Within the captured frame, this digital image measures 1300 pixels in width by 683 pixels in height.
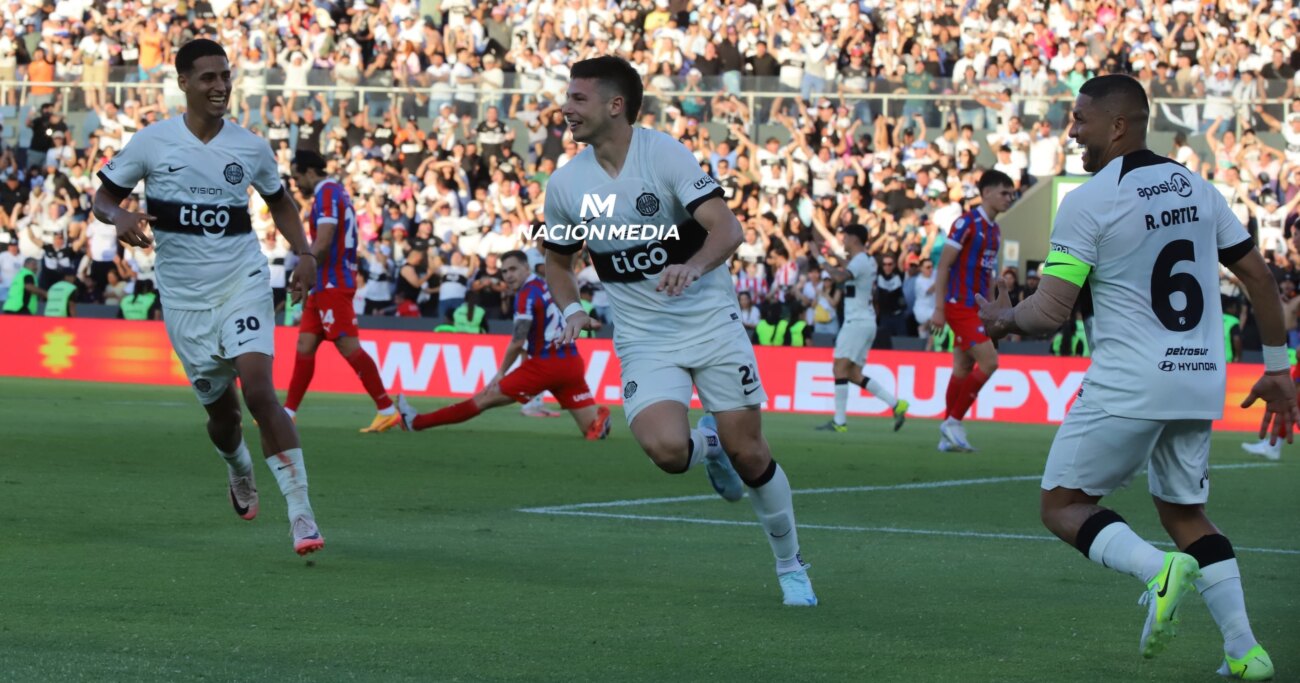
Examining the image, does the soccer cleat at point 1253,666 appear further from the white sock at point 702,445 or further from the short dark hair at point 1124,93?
the white sock at point 702,445

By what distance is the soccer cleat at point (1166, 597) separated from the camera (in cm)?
574

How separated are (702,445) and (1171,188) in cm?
267

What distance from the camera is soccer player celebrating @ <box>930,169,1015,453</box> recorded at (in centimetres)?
1652

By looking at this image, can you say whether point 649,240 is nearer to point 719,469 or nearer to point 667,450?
point 667,450

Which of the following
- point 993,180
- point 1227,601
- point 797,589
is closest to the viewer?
point 1227,601

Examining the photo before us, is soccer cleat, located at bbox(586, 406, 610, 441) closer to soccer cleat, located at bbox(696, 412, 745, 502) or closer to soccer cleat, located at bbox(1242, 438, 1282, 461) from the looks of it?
soccer cleat, located at bbox(1242, 438, 1282, 461)

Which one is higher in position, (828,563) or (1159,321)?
(1159,321)

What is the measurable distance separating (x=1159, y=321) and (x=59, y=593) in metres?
4.39

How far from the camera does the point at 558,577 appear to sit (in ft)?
27.6

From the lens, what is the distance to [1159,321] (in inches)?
245

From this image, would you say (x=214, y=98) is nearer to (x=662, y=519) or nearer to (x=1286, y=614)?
(x=662, y=519)

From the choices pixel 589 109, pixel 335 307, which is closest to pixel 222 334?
pixel 589 109

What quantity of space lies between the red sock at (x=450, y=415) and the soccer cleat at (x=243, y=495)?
715 centimetres

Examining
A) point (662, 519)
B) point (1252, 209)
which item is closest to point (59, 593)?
point (662, 519)
